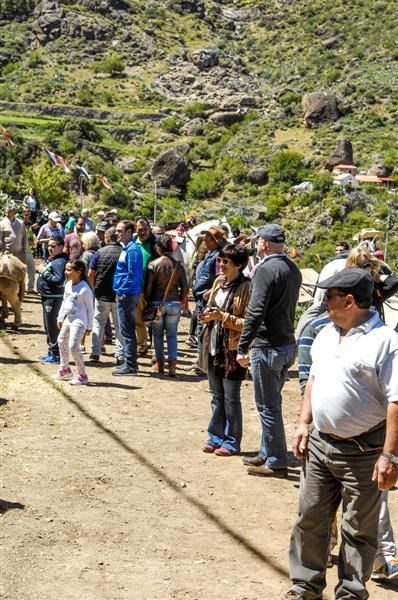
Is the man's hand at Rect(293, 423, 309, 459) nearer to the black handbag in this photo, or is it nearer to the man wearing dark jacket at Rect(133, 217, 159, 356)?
the black handbag

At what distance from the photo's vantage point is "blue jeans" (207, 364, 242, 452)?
715 cm

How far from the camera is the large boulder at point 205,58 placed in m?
120

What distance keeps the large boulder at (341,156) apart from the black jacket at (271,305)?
189 feet

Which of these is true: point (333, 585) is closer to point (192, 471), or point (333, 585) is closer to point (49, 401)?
point (192, 471)

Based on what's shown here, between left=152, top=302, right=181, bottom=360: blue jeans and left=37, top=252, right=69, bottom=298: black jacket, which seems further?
left=37, top=252, right=69, bottom=298: black jacket

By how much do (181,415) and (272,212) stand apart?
157 feet

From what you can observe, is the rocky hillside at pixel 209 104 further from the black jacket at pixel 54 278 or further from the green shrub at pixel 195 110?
the black jacket at pixel 54 278

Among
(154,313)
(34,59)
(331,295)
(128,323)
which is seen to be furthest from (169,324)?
(34,59)

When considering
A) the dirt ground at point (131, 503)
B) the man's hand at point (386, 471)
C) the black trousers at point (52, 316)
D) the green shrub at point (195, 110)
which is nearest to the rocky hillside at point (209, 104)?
the green shrub at point (195, 110)

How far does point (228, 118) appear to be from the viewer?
90.0 meters

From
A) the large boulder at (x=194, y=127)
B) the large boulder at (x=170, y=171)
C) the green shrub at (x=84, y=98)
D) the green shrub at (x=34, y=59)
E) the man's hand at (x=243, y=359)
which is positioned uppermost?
the green shrub at (x=34, y=59)

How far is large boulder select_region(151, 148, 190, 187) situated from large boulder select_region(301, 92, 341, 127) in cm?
1226

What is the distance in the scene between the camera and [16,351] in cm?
1127

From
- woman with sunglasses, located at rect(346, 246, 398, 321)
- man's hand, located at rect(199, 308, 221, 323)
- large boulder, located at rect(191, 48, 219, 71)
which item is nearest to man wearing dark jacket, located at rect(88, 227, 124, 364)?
man's hand, located at rect(199, 308, 221, 323)
